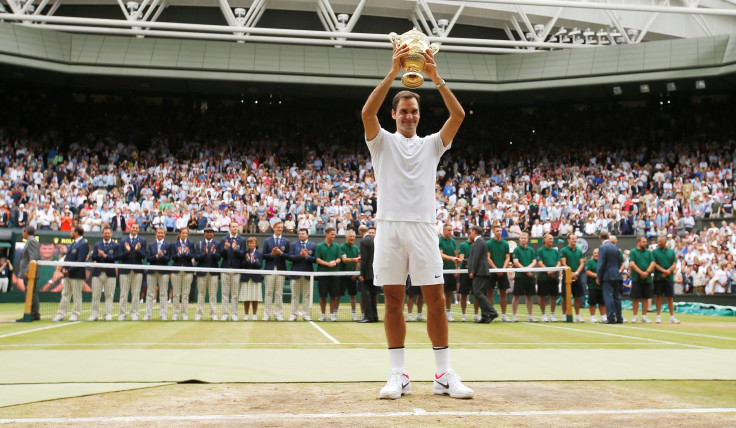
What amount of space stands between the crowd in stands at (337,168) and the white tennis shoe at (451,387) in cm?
2035

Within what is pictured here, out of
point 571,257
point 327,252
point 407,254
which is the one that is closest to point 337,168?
point 327,252

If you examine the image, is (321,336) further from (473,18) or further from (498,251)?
(473,18)

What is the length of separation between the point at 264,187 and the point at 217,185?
7.20ft

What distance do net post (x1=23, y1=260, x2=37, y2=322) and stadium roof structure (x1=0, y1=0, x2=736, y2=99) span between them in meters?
17.3

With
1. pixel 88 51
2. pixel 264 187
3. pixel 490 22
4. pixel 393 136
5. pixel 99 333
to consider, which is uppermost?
pixel 490 22

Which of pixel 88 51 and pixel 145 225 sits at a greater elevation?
pixel 88 51

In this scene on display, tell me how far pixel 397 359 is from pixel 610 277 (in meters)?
11.9

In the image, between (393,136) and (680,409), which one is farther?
(393,136)

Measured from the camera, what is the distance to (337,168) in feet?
117

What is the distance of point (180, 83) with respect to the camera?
34938mm

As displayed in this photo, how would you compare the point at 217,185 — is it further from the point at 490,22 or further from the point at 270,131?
the point at 490,22

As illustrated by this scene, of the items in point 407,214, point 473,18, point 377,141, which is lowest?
point 407,214

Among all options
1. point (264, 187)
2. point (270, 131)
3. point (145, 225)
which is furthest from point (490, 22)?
point (145, 225)

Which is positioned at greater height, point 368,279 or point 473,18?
point 473,18
